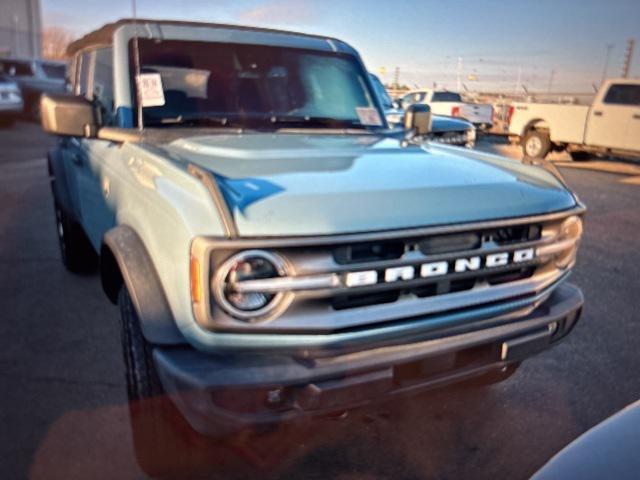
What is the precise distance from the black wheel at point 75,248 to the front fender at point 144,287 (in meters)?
2.23

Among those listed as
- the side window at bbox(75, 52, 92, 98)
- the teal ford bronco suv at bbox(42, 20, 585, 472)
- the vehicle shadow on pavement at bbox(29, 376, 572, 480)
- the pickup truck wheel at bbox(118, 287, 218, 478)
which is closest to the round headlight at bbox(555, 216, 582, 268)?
the teal ford bronco suv at bbox(42, 20, 585, 472)

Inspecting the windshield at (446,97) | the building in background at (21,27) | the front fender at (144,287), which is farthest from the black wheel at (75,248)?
the building in background at (21,27)

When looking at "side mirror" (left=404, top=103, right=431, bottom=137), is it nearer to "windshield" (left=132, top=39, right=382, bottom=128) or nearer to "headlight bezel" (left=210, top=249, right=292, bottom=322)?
"windshield" (left=132, top=39, right=382, bottom=128)

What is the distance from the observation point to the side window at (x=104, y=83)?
3.09m

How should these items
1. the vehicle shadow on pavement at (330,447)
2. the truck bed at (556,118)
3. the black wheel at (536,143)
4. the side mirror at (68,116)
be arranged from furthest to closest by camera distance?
the black wheel at (536,143) → the truck bed at (556,118) → the side mirror at (68,116) → the vehicle shadow on pavement at (330,447)

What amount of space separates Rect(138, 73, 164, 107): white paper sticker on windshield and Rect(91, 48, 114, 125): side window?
30 centimetres

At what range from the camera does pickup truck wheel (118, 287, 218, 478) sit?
202cm

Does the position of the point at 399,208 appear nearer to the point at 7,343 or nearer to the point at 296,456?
the point at 296,456

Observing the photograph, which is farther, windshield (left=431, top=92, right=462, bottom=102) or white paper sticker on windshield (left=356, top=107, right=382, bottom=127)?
windshield (left=431, top=92, right=462, bottom=102)

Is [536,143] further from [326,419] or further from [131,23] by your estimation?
[326,419]

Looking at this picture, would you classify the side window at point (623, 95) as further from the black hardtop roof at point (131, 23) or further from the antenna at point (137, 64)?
the antenna at point (137, 64)

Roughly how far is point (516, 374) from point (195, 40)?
8.99 ft

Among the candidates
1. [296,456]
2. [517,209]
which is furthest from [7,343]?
[517,209]

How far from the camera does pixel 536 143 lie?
544 inches
